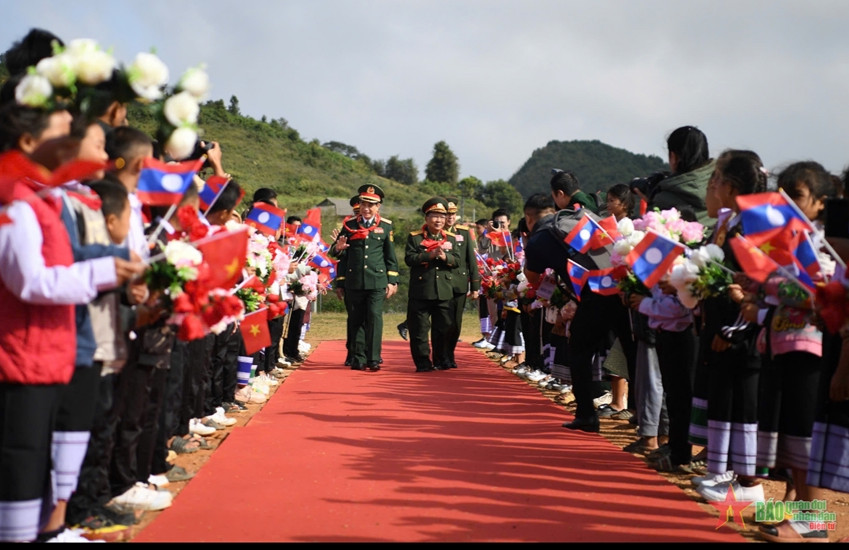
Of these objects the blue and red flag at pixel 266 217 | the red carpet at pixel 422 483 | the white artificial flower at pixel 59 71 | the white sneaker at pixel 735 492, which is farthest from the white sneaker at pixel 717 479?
the blue and red flag at pixel 266 217

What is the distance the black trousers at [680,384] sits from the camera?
21.8 feet

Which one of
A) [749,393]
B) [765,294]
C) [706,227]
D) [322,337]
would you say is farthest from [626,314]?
[322,337]

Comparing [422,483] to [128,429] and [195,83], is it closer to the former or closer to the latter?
[128,429]

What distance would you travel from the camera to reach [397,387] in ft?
38.5

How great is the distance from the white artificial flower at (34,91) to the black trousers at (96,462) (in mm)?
1317

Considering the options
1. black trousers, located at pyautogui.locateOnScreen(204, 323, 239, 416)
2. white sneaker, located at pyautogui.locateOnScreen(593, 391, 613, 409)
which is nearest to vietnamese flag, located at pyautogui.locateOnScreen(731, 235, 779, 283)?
black trousers, located at pyautogui.locateOnScreen(204, 323, 239, 416)

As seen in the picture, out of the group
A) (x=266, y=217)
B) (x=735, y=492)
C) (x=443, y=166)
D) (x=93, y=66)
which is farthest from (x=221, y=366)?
(x=443, y=166)

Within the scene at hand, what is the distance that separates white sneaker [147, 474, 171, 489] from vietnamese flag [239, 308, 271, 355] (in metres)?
1.74

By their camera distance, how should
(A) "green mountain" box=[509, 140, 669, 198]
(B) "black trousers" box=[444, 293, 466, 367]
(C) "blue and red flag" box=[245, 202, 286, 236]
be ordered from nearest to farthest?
(C) "blue and red flag" box=[245, 202, 286, 236] < (B) "black trousers" box=[444, 293, 466, 367] < (A) "green mountain" box=[509, 140, 669, 198]

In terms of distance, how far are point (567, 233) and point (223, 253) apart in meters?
3.97

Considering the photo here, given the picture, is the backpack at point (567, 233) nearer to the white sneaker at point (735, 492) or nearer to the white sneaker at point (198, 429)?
the white sneaker at point (735, 492)

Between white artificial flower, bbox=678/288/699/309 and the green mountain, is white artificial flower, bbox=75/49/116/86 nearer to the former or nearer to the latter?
white artificial flower, bbox=678/288/699/309

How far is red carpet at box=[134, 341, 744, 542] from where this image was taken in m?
4.94

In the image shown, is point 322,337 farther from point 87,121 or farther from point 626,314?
point 87,121
